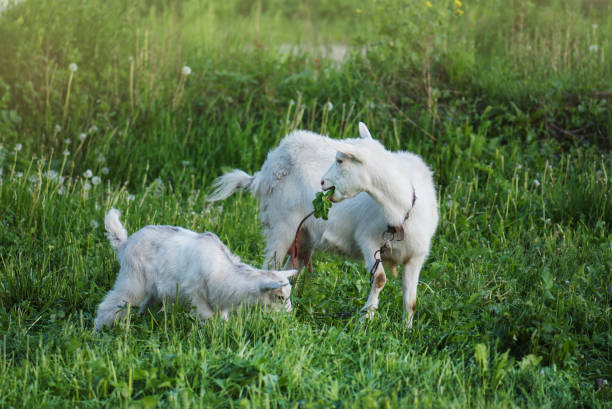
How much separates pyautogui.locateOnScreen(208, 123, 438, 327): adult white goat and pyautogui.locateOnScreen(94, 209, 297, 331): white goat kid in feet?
2.04

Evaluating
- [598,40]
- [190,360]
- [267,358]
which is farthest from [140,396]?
[598,40]

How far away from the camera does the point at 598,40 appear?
9570 millimetres

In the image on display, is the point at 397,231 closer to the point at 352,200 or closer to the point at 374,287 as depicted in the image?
the point at 374,287

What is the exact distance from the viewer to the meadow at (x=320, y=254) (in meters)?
3.74

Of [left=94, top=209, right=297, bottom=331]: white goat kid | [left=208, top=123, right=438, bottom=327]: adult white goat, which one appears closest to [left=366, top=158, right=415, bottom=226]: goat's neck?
[left=208, top=123, right=438, bottom=327]: adult white goat

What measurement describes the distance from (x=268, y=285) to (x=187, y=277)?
0.58m

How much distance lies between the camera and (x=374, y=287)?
4.63m

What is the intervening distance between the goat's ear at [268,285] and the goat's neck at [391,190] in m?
0.78

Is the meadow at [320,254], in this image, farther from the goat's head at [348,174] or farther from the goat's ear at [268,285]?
the goat's head at [348,174]

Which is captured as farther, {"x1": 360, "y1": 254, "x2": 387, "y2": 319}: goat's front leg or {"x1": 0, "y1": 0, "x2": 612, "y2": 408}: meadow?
{"x1": 360, "y1": 254, "x2": 387, "y2": 319}: goat's front leg

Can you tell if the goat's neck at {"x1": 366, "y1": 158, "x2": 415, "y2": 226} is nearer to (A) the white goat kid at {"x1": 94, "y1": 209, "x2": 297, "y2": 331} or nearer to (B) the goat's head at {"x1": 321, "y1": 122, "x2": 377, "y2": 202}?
(B) the goat's head at {"x1": 321, "y1": 122, "x2": 377, "y2": 202}

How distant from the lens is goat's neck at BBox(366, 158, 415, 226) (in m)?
4.34

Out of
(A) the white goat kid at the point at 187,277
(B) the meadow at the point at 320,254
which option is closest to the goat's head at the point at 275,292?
(A) the white goat kid at the point at 187,277

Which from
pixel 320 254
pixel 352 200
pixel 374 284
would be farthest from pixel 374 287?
pixel 320 254
